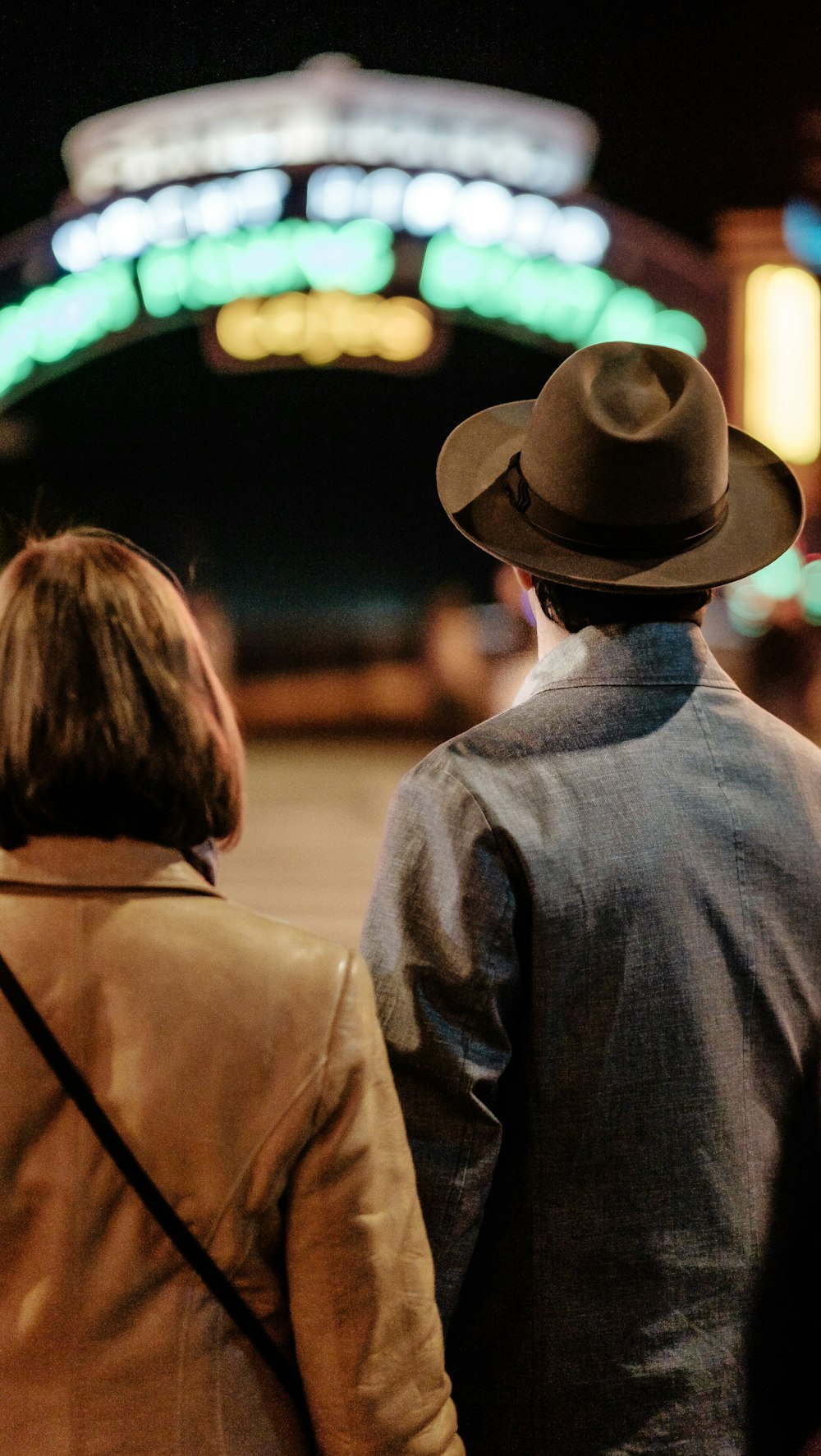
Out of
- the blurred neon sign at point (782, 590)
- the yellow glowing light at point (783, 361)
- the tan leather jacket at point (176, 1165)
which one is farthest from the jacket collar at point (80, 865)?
the blurred neon sign at point (782, 590)

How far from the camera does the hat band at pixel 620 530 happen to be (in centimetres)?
138

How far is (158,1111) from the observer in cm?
104

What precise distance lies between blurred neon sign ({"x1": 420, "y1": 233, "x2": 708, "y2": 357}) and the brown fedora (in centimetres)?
325

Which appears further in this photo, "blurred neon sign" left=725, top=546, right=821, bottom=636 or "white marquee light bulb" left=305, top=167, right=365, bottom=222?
"blurred neon sign" left=725, top=546, right=821, bottom=636

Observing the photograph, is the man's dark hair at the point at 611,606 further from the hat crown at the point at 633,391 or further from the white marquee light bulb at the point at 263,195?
the white marquee light bulb at the point at 263,195

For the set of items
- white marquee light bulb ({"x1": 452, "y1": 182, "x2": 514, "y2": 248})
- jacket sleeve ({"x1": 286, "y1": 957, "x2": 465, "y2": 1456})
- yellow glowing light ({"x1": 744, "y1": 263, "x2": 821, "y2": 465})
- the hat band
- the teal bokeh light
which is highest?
white marquee light bulb ({"x1": 452, "y1": 182, "x2": 514, "y2": 248})

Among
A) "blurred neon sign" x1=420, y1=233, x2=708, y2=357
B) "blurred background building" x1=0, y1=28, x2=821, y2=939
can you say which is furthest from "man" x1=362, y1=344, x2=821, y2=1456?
"blurred neon sign" x1=420, y1=233, x2=708, y2=357

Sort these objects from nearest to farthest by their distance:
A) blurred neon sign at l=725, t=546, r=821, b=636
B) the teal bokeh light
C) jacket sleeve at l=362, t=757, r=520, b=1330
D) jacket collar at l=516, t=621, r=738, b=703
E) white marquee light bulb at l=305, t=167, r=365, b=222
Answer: jacket sleeve at l=362, t=757, r=520, b=1330 → jacket collar at l=516, t=621, r=738, b=703 → white marquee light bulb at l=305, t=167, r=365, b=222 → blurred neon sign at l=725, t=546, r=821, b=636 → the teal bokeh light

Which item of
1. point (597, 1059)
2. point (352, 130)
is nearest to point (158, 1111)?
point (597, 1059)

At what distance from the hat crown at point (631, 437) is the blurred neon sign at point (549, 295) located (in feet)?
10.7

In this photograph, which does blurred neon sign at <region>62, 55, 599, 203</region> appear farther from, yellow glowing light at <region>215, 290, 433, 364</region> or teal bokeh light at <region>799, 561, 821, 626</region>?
teal bokeh light at <region>799, 561, 821, 626</region>

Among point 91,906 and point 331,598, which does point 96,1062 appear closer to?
point 91,906

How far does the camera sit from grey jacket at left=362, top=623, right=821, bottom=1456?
124 cm

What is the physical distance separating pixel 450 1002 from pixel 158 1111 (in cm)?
34
